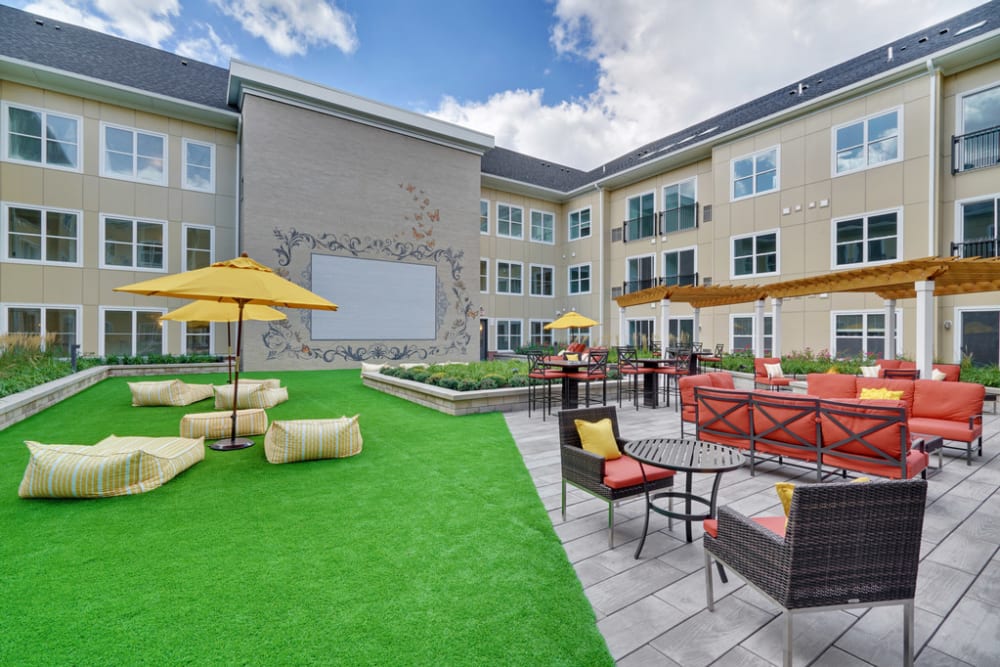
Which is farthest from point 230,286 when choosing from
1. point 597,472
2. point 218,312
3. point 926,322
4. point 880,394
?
point 926,322

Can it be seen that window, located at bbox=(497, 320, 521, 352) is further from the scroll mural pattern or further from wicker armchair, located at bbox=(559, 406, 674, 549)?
wicker armchair, located at bbox=(559, 406, 674, 549)

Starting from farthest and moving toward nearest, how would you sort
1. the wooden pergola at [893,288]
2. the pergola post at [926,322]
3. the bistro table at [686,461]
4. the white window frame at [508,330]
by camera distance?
the white window frame at [508,330] < the pergola post at [926,322] < the wooden pergola at [893,288] < the bistro table at [686,461]

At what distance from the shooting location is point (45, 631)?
2273 millimetres

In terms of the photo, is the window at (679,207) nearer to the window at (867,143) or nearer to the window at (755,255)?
the window at (755,255)

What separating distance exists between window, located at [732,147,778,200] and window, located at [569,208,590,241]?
7803 millimetres

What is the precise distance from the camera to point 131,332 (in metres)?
15.1

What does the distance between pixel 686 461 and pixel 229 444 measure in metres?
5.80

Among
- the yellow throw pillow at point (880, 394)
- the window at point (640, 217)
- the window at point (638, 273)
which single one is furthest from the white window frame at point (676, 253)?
the yellow throw pillow at point (880, 394)

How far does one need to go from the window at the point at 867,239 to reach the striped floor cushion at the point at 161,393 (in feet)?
62.6

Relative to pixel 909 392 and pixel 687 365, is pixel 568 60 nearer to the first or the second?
pixel 687 365

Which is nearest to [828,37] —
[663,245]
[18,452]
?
[663,245]

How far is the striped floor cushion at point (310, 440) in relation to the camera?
17.2 feet

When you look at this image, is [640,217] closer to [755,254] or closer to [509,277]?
[755,254]

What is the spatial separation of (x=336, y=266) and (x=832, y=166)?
1811 centimetres
